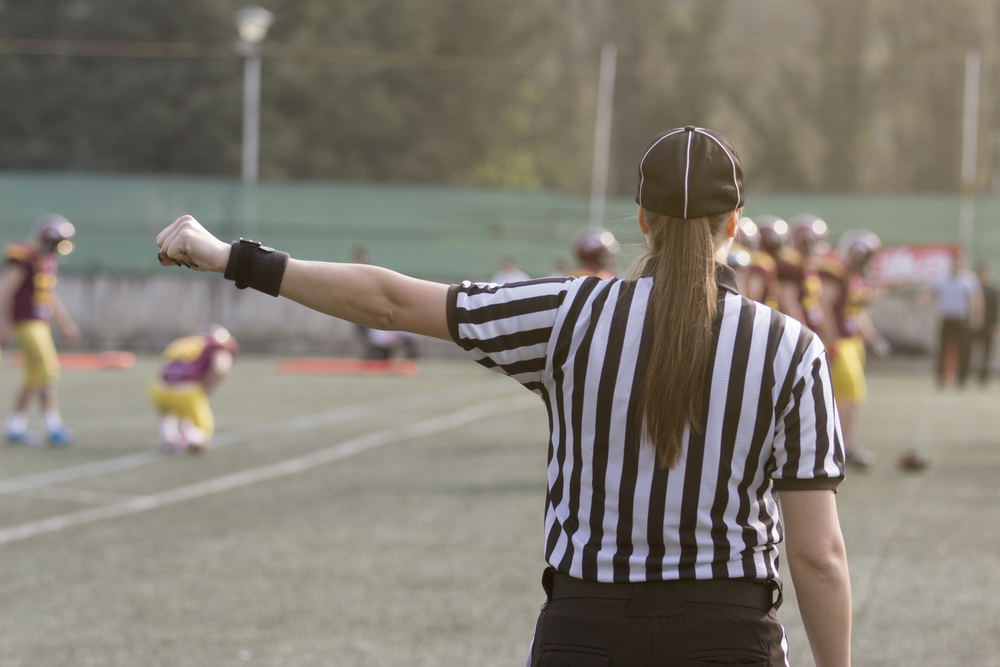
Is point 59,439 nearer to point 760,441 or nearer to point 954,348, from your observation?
point 760,441

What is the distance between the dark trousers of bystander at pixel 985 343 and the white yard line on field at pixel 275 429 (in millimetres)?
8797

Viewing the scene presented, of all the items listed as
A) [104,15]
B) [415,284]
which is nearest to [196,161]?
[104,15]

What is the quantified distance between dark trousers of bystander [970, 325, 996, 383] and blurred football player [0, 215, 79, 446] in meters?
16.1

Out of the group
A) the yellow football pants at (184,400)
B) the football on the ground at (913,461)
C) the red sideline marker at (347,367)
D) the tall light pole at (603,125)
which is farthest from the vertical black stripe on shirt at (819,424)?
the tall light pole at (603,125)

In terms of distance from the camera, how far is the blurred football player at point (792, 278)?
9.73 meters

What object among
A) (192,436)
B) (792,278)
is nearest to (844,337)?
(792,278)

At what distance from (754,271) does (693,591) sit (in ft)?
24.3

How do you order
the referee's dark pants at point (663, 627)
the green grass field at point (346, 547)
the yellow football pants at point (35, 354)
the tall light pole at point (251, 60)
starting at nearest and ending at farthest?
the referee's dark pants at point (663, 627), the green grass field at point (346, 547), the yellow football pants at point (35, 354), the tall light pole at point (251, 60)

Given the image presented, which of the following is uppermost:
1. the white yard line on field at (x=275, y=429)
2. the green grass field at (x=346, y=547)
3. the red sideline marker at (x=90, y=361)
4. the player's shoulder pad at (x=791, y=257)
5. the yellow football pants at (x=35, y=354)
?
the player's shoulder pad at (x=791, y=257)

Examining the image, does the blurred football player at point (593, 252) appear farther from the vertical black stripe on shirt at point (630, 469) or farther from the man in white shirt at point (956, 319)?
the man in white shirt at point (956, 319)

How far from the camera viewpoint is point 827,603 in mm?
2227

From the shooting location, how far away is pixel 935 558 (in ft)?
23.3

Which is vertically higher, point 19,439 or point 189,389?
point 189,389

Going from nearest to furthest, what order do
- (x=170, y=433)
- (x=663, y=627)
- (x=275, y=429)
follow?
1. (x=663, y=627)
2. (x=170, y=433)
3. (x=275, y=429)
